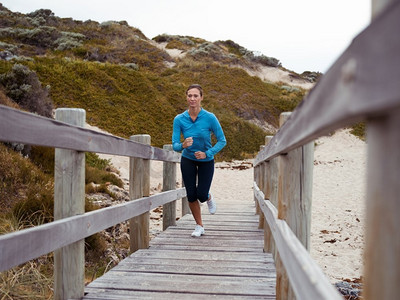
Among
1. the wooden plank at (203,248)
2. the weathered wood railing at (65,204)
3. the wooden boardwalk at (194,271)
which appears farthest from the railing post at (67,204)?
the wooden plank at (203,248)

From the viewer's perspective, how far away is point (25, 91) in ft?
45.4

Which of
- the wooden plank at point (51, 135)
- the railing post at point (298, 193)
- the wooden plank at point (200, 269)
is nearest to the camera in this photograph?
the wooden plank at point (51, 135)

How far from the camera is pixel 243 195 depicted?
1424 centimetres

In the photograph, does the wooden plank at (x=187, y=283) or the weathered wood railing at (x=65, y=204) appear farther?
the wooden plank at (x=187, y=283)

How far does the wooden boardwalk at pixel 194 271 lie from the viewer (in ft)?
10.5

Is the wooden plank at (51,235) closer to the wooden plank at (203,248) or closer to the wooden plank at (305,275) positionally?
the wooden plank at (203,248)

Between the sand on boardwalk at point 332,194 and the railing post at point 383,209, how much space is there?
2346mm

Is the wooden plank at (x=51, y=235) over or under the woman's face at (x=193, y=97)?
under

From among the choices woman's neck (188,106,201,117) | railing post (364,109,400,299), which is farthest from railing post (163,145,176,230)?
railing post (364,109,400,299)

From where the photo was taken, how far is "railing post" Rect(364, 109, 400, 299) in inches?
27.9

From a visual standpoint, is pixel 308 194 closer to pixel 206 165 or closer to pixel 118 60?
pixel 206 165

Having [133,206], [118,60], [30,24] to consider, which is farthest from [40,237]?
[30,24]

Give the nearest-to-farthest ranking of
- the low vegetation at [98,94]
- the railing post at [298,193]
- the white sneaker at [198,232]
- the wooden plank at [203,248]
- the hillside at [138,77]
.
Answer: the railing post at [298,193], the wooden plank at [203,248], the low vegetation at [98,94], the white sneaker at [198,232], the hillside at [138,77]

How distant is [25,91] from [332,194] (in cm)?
1047
